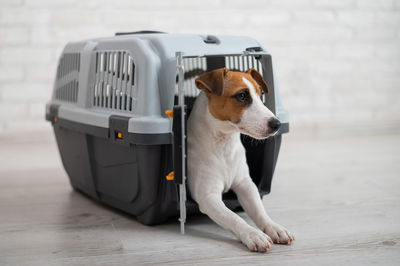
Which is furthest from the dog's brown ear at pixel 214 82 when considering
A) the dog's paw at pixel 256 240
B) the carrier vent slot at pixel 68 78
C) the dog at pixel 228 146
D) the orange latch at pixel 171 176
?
the carrier vent slot at pixel 68 78

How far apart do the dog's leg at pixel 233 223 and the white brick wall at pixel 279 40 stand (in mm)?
2110

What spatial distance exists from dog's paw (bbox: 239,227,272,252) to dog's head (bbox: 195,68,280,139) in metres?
0.31

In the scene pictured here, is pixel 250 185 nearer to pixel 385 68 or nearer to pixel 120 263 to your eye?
pixel 120 263

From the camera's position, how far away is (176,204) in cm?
185

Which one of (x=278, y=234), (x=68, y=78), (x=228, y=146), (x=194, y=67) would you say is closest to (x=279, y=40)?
(x=194, y=67)

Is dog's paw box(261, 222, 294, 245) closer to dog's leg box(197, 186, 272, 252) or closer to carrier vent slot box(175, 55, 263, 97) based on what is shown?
dog's leg box(197, 186, 272, 252)

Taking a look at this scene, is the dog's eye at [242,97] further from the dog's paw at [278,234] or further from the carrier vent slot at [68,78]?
the carrier vent slot at [68,78]

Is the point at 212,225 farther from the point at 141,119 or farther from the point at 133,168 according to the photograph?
the point at 141,119

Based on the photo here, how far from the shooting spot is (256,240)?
5.24 feet

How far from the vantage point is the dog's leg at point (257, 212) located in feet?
5.49

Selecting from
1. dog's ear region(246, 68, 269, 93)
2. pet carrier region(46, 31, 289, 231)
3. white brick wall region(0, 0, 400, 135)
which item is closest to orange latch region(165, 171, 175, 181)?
pet carrier region(46, 31, 289, 231)

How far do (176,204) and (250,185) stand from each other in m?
0.28

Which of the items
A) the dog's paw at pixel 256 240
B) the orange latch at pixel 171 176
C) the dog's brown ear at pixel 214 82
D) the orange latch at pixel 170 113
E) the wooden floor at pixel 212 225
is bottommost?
the wooden floor at pixel 212 225

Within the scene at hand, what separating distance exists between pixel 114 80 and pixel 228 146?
0.48 m
